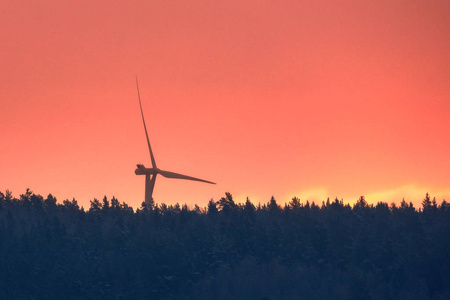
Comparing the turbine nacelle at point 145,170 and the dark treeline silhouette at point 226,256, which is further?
the dark treeline silhouette at point 226,256

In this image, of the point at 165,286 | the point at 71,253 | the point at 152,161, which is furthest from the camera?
the point at 71,253

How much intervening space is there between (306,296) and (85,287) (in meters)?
36.2

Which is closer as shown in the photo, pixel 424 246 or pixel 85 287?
pixel 85 287

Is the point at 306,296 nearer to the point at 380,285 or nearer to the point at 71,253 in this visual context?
the point at 380,285

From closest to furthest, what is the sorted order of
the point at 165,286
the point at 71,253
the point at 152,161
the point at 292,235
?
the point at 152,161 → the point at 165,286 → the point at 71,253 → the point at 292,235

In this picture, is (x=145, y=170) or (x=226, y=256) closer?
(x=145, y=170)

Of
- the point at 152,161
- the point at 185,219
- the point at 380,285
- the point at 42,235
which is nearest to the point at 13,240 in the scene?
the point at 42,235

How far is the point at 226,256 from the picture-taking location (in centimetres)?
17212

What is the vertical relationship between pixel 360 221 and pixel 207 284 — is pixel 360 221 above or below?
above

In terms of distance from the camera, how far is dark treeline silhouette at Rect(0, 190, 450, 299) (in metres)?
159

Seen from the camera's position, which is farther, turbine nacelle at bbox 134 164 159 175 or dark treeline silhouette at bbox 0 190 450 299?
dark treeline silhouette at bbox 0 190 450 299

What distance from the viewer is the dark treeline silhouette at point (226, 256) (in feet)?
521

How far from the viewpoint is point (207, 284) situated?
16262cm

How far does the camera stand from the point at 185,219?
189 meters
